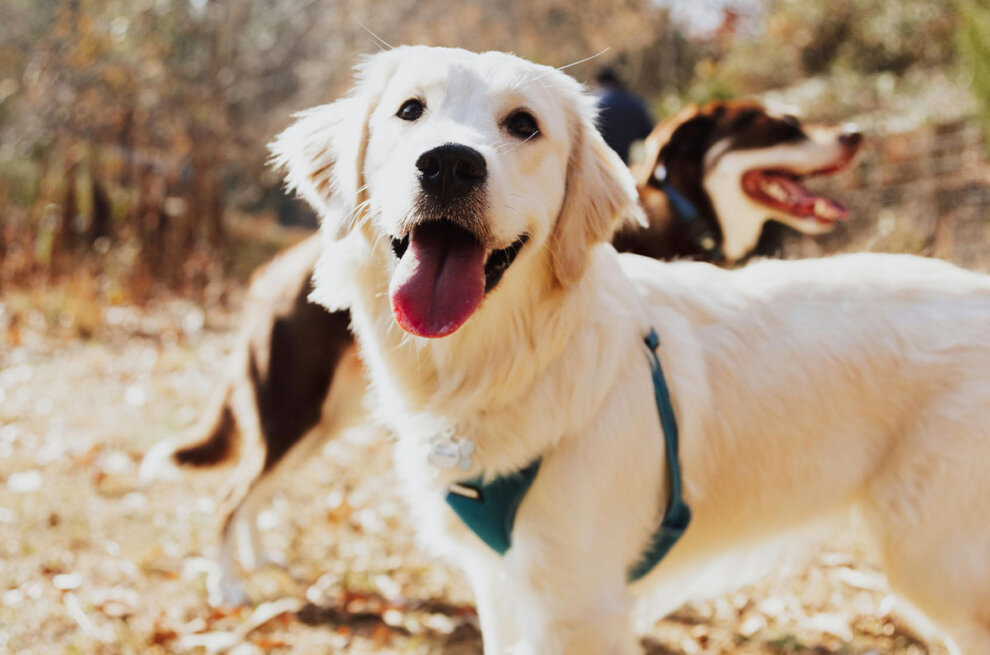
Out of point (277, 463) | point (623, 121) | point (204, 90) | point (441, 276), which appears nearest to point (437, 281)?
point (441, 276)

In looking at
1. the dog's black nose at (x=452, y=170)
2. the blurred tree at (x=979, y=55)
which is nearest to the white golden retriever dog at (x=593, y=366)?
the dog's black nose at (x=452, y=170)

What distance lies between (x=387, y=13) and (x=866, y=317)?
12.3 metres

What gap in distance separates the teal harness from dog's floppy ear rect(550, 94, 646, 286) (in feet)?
0.93

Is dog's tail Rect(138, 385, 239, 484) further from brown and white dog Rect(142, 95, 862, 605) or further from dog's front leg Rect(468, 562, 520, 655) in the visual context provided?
dog's front leg Rect(468, 562, 520, 655)

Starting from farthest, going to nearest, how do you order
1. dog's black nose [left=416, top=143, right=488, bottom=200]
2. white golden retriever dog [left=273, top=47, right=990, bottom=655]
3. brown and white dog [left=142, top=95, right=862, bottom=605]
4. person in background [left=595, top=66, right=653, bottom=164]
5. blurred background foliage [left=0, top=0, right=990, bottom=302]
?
1. blurred background foliage [left=0, top=0, right=990, bottom=302]
2. person in background [left=595, top=66, right=653, bottom=164]
3. brown and white dog [left=142, top=95, right=862, bottom=605]
4. white golden retriever dog [left=273, top=47, right=990, bottom=655]
5. dog's black nose [left=416, top=143, right=488, bottom=200]

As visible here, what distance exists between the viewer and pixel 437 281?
1.84 metres

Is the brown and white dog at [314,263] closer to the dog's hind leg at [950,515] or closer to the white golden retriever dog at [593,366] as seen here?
the white golden retriever dog at [593,366]

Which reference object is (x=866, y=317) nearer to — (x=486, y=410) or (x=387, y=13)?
(x=486, y=410)

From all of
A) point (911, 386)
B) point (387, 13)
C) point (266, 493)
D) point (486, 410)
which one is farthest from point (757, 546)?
point (387, 13)

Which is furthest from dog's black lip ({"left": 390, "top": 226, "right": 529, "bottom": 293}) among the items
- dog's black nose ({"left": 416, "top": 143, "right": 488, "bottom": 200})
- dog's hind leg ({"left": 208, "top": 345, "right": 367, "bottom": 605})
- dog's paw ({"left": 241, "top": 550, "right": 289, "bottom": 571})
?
dog's paw ({"left": 241, "top": 550, "right": 289, "bottom": 571})

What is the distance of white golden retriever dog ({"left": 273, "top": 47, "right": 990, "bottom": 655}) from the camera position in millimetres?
1865

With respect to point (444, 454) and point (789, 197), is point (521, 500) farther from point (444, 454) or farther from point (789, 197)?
point (789, 197)

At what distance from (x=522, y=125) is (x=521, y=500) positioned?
3.07 feet

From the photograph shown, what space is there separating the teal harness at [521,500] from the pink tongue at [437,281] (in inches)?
16.0
